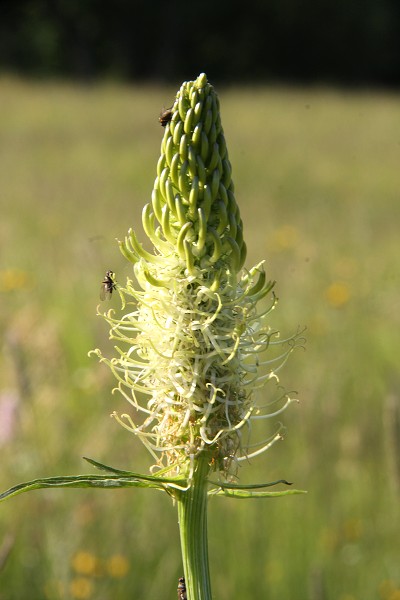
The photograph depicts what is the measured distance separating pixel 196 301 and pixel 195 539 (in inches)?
19.0

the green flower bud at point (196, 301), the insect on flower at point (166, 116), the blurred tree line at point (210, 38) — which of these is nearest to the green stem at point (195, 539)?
the green flower bud at point (196, 301)

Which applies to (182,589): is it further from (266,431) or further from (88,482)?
(266,431)

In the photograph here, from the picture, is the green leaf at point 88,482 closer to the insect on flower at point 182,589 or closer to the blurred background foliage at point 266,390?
the insect on flower at point 182,589

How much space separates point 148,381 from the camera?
185 centimetres

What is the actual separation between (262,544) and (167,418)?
2891mm

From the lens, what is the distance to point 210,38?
5784 centimetres

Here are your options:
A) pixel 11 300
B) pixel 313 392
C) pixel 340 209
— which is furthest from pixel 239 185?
pixel 313 392

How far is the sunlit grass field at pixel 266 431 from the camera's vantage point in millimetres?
4031

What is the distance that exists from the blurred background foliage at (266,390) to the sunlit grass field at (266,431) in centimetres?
1

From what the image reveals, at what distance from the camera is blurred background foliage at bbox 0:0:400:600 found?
4.10 metres

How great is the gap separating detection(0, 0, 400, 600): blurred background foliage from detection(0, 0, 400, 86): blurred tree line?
35.7 metres

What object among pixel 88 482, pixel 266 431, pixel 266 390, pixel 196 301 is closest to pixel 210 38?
pixel 266 390

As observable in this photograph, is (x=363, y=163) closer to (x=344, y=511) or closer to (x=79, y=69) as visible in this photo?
(x=344, y=511)

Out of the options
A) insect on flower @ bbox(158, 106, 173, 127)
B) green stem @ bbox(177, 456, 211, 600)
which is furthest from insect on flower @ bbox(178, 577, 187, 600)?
insect on flower @ bbox(158, 106, 173, 127)
